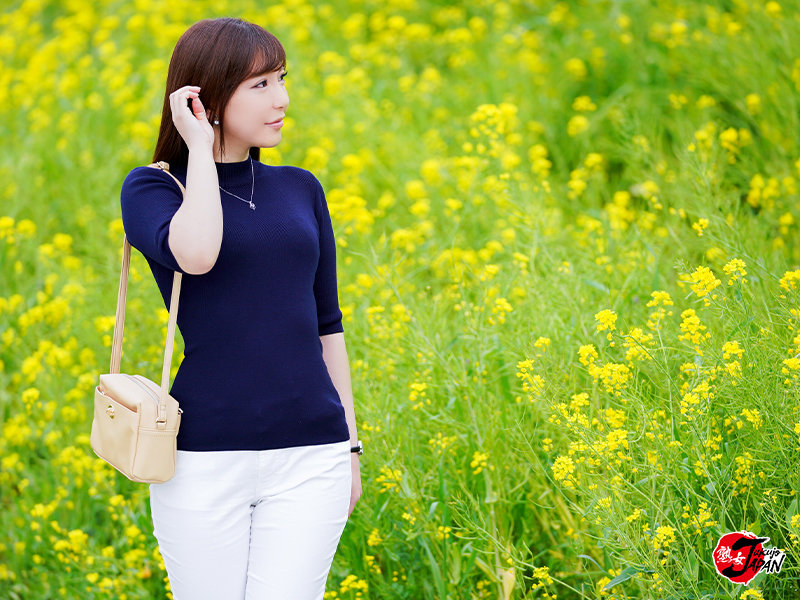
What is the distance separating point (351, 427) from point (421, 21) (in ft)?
16.6

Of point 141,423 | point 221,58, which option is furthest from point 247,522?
point 221,58

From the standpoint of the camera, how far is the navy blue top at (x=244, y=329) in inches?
68.2

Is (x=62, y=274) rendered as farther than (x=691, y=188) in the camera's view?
Yes

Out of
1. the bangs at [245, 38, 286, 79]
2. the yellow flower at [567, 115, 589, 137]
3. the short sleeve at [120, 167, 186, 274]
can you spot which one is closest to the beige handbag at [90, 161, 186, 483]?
the short sleeve at [120, 167, 186, 274]

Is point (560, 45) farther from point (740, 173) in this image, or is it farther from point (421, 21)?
point (740, 173)

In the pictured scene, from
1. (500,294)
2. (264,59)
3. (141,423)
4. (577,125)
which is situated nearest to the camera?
(141,423)

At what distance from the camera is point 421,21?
6.50m

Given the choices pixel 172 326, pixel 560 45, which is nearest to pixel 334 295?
pixel 172 326

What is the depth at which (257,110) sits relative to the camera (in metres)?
1.81

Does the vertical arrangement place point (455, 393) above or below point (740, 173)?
below

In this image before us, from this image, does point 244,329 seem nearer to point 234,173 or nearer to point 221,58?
point 234,173

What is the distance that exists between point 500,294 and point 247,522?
1537mm

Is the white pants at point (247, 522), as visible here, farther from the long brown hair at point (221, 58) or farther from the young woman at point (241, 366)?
the long brown hair at point (221, 58)
